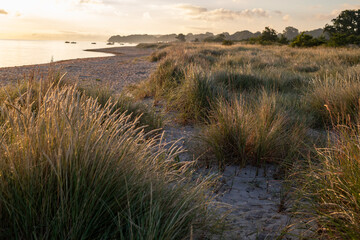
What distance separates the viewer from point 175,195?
178 centimetres

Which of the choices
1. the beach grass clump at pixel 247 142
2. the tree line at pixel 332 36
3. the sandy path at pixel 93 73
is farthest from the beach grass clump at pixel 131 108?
the tree line at pixel 332 36

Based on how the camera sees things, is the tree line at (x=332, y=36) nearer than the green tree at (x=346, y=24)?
Yes

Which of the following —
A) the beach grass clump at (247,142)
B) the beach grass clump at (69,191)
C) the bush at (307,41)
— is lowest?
the beach grass clump at (247,142)

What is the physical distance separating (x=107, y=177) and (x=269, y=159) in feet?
7.29

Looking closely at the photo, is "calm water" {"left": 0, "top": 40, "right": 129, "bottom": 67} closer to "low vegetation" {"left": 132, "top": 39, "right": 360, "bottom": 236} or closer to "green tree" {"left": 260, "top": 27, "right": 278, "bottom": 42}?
"low vegetation" {"left": 132, "top": 39, "right": 360, "bottom": 236}

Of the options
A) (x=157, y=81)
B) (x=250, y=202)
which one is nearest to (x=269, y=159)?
(x=250, y=202)

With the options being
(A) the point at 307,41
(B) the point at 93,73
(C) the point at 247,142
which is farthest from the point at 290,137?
(A) the point at 307,41

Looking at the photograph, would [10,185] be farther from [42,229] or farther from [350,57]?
[350,57]

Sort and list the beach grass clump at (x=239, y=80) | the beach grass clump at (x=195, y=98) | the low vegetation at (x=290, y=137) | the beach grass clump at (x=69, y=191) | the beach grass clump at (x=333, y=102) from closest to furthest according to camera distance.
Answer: the beach grass clump at (x=69, y=191), the low vegetation at (x=290, y=137), the beach grass clump at (x=333, y=102), the beach grass clump at (x=195, y=98), the beach grass clump at (x=239, y=80)

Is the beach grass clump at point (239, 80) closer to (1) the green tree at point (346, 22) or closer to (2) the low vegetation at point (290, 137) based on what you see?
(2) the low vegetation at point (290, 137)

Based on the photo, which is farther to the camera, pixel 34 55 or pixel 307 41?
pixel 34 55

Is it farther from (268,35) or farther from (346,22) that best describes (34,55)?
(346,22)

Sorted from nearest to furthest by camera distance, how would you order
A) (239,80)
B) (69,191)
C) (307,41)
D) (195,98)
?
(69,191), (195,98), (239,80), (307,41)

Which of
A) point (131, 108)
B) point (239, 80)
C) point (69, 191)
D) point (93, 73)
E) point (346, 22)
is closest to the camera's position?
point (69, 191)
